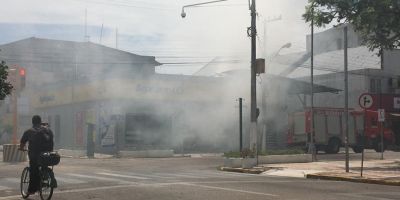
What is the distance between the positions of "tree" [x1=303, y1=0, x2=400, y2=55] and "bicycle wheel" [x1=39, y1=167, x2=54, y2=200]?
1240 cm

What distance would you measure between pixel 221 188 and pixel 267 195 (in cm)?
142

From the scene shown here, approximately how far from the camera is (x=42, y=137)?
8.91m

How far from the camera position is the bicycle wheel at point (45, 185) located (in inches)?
341

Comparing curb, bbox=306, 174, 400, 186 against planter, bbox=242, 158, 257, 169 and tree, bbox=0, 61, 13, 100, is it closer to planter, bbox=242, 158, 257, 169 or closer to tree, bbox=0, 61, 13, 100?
planter, bbox=242, 158, 257, 169

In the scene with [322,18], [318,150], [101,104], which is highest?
[322,18]

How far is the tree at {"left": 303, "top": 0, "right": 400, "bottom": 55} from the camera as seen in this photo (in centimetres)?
1777

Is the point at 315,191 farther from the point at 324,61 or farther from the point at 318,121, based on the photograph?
the point at 324,61

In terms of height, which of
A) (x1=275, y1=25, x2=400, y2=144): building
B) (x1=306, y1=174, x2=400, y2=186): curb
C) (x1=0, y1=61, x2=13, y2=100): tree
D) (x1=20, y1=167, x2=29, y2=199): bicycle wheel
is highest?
(x1=275, y1=25, x2=400, y2=144): building

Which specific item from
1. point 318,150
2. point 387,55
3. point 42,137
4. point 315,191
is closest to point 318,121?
point 318,150

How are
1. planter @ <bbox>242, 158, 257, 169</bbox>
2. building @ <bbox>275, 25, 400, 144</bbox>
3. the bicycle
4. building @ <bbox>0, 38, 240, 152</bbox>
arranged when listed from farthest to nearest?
building @ <bbox>275, 25, 400, 144</bbox> < building @ <bbox>0, 38, 240, 152</bbox> < planter @ <bbox>242, 158, 257, 169</bbox> < the bicycle

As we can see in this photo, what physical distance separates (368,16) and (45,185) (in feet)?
41.2

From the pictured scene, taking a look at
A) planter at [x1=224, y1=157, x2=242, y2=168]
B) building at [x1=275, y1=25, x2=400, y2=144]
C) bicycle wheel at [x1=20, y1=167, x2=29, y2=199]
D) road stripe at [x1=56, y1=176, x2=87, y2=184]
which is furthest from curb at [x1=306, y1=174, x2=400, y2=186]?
building at [x1=275, y1=25, x2=400, y2=144]

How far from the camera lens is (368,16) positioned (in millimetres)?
17578

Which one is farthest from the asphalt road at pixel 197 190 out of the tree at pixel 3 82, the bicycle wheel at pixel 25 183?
the tree at pixel 3 82
